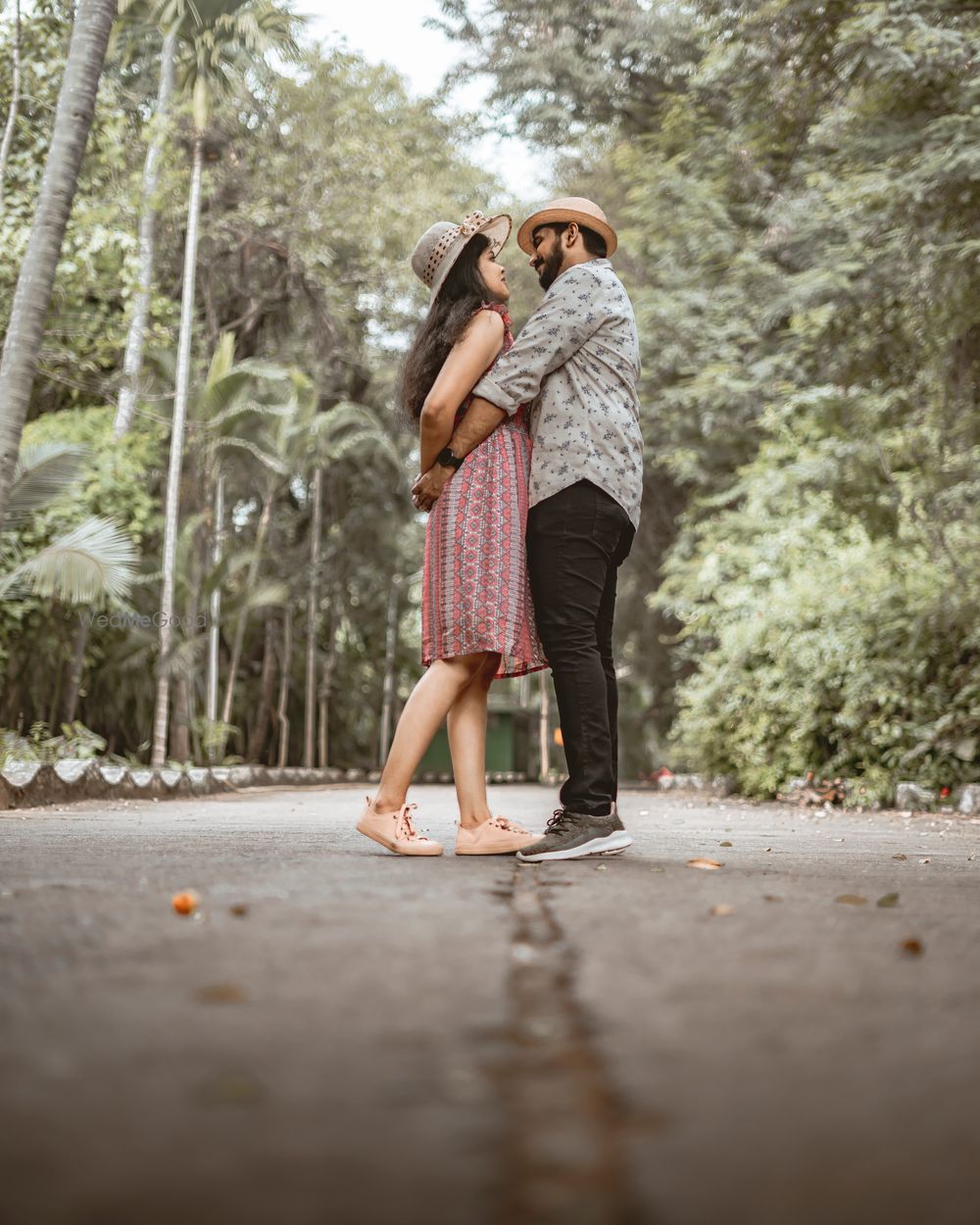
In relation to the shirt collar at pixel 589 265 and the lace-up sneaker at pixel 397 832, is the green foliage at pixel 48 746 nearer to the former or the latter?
the lace-up sneaker at pixel 397 832

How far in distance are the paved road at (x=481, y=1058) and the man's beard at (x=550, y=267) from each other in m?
2.39

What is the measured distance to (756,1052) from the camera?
54.8 inches

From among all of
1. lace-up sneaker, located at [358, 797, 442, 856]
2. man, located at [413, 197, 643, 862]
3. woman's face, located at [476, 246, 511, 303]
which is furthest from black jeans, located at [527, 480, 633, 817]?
woman's face, located at [476, 246, 511, 303]

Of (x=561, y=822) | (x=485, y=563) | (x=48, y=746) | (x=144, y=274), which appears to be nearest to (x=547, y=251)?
(x=485, y=563)

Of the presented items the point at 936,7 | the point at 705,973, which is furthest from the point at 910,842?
the point at 936,7

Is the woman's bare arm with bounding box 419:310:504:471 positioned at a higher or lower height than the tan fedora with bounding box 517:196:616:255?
lower

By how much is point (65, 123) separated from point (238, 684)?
13.3 m

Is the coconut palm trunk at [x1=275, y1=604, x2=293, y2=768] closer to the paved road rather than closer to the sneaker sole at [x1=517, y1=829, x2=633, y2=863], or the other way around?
the sneaker sole at [x1=517, y1=829, x2=633, y2=863]

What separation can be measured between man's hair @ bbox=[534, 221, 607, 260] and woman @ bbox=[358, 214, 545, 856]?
24cm

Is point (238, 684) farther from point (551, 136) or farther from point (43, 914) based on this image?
point (43, 914)

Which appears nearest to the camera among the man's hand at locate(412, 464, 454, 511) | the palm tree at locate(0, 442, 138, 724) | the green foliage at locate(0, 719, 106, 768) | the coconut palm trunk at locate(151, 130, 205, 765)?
the man's hand at locate(412, 464, 454, 511)

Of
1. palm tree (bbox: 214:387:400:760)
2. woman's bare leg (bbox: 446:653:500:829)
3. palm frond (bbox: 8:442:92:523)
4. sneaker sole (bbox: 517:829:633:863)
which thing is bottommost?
sneaker sole (bbox: 517:829:633:863)

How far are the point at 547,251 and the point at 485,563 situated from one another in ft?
3.68

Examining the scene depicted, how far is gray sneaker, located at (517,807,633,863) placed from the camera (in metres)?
3.73
